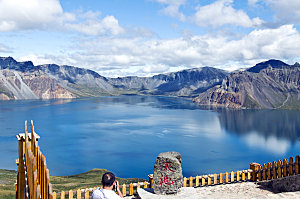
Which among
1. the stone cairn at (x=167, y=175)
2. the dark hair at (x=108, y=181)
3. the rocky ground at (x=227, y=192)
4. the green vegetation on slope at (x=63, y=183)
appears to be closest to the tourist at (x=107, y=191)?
the dark hair at (x=108, y=181)

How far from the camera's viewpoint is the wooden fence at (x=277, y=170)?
18828 mm

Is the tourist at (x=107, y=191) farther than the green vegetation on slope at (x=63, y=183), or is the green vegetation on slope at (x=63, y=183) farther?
the green vegetation on slope at (x=63, y=183)

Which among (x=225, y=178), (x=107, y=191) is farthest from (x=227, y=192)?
(x=107, y=191)

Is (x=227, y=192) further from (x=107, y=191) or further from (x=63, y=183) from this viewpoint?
(x=63, y=183)

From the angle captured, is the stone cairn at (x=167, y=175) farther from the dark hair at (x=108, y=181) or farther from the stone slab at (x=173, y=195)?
the dark hair at (x=108, y=181)

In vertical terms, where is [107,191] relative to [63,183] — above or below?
above

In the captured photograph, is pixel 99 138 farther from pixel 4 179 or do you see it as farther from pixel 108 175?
pixel 108 175

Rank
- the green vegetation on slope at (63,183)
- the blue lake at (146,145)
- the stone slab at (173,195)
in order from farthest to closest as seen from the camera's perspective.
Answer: the blue lake at (146,145) → the green vegetation on slope at (63,183) → the stone slab at (173,195)

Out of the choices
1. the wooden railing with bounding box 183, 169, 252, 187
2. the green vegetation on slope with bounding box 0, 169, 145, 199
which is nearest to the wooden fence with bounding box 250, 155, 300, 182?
the wooden railing with bounding box 183, 169, 252, 187

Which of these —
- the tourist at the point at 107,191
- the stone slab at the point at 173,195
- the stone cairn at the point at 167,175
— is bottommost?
the stone slab at the point at 173,195

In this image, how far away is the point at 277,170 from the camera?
19.2 metres

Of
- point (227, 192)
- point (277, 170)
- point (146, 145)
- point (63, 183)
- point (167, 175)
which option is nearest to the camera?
point (167, 175)

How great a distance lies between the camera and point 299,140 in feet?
342

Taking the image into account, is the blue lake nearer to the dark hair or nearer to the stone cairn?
the stone cairn
